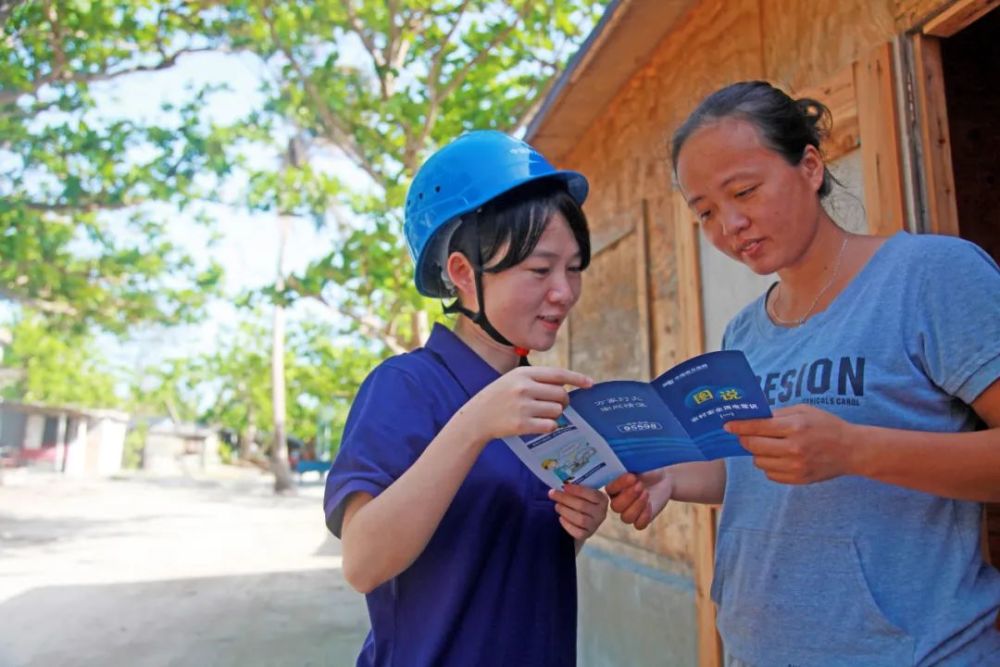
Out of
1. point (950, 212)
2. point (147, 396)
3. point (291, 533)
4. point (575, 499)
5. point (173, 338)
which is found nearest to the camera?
point (575, 499)

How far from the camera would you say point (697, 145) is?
174 centimetres

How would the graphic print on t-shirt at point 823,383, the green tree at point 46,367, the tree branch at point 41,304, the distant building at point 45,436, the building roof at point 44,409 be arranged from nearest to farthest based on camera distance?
the graphic print on t-shirt at point 823,383
the tree branch at point 41,304
the building roof at point 44,409
the distant building at point 45,436
the green tree at point 46,367

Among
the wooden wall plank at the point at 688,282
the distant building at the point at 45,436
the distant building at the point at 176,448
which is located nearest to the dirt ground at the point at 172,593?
the wooden wall plank at the point at 688,282

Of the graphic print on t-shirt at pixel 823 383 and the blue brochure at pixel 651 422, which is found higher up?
the graphic print on t-shirt at pixel 823 383

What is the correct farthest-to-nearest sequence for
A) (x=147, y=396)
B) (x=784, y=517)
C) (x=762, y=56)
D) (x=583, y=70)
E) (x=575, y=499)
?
(x=147, y=396) → (x=583, y=70) → (x=762, y=56) → (x=784, y=517) → (x=575, y=499)

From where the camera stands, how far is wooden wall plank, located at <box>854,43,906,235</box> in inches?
91.7

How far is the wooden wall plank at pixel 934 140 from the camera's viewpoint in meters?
2.27

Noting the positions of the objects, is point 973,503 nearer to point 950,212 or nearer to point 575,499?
point 575,499

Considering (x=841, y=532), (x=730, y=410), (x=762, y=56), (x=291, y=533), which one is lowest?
(x=291, y=533)

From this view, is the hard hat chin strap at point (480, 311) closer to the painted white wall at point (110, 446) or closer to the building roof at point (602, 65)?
the building roof at point (602, 65)

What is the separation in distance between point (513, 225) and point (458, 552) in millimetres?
654

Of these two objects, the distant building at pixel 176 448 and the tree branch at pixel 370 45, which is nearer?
the tree branch at pixel 370 45

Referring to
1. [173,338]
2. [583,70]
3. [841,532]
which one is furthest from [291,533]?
[173,338]

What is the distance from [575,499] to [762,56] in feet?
8.85
